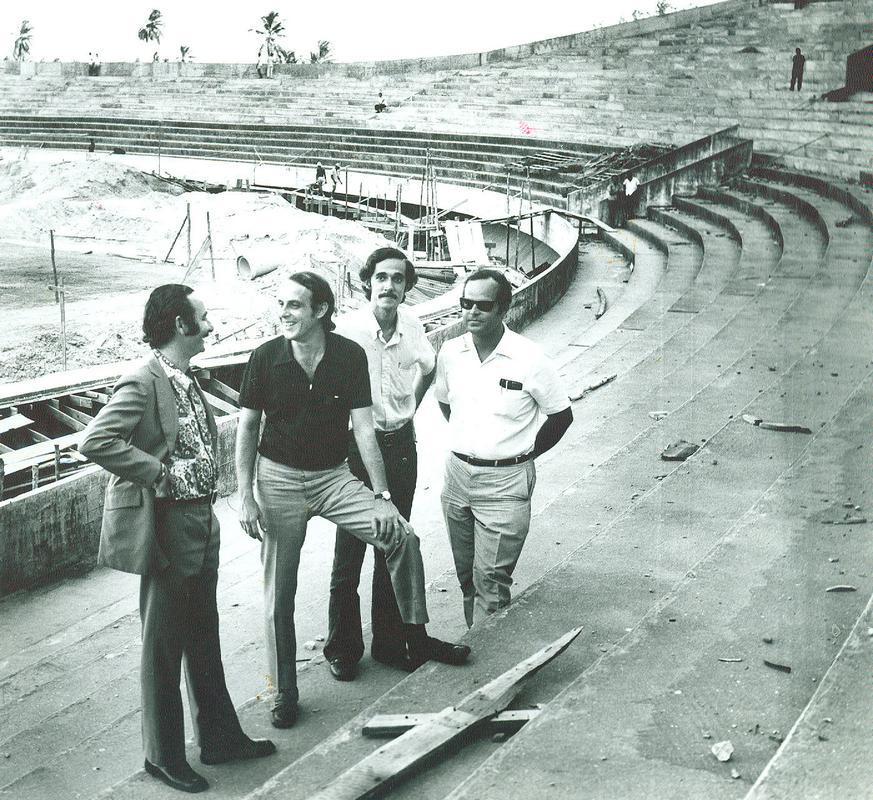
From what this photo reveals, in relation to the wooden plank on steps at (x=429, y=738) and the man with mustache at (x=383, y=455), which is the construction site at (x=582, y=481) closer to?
the wooden plank on steps at (x=429, y=738)

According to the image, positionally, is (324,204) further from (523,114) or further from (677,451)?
(677,451)

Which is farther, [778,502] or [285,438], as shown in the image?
[778,502]

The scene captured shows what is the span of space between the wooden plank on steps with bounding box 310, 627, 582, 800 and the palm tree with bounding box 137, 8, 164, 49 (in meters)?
61.4

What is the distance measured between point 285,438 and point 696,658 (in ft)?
5.26

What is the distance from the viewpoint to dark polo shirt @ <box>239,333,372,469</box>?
12.6 feet

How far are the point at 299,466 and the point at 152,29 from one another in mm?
61389

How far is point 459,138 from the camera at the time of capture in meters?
30.3

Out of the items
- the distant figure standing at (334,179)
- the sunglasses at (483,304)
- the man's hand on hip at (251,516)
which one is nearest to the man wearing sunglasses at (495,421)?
the sunglasses at (483,304)

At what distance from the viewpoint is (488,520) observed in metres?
4.37

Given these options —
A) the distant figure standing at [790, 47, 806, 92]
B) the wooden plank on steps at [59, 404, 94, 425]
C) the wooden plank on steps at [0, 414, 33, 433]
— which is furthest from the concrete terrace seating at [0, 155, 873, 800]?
the distant figure standing at [790, 47, 806, 92]

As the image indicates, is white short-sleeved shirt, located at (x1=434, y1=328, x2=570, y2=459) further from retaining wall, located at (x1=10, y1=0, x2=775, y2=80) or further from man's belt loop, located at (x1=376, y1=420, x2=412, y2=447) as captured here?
retaining wall, located at (x1=10, y1=0, x2=775, y2=80)

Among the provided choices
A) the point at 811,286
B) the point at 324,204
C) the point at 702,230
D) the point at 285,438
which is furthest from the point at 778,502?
the point at 324,204

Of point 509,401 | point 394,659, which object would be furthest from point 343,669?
point 509,401

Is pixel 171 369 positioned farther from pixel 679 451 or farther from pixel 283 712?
pixel 679 451
